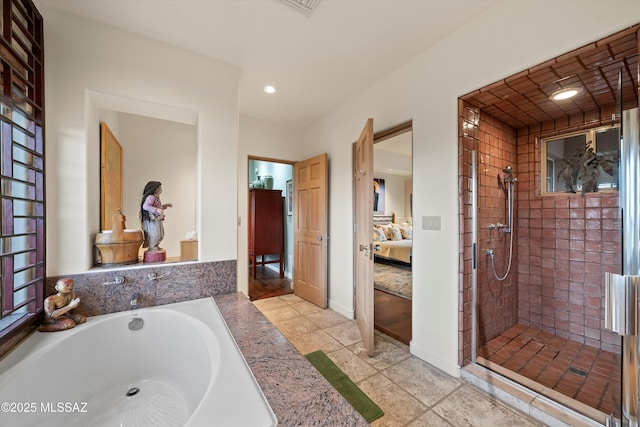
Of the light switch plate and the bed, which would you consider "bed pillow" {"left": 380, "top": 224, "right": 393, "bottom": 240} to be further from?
the light switch plate

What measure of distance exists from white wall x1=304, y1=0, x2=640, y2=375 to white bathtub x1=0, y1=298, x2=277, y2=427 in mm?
1529

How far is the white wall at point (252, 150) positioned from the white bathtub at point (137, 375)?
1414 mm

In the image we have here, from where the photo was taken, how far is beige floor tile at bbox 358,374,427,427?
56.2 inches

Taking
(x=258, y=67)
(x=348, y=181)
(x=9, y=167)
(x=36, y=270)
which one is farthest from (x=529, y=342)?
(x=9, y=167)

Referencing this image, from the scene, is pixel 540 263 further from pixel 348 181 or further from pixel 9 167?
pixel 9 167

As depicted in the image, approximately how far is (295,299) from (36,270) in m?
2.58

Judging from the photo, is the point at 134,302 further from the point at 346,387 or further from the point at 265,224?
the point at 265,224

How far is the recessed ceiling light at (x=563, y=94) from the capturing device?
1.72m

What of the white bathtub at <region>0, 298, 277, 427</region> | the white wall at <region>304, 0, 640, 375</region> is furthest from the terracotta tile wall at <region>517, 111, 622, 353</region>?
the white bathtub at <region>0, 298, 277, 427</region>

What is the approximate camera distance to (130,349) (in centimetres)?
147

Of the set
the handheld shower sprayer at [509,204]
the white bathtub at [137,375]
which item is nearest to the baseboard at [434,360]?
the handheld shower sprayer at [509,204]

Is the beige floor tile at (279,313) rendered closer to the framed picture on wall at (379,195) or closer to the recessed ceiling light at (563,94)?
the recessed ceiling light at (563,94)

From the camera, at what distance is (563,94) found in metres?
1.78

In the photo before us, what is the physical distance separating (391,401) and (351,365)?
1.42 ft
